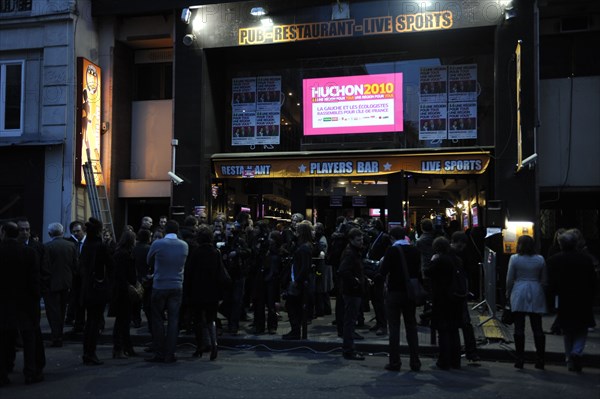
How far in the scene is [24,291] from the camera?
708 centimetres

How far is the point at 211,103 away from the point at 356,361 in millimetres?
8838

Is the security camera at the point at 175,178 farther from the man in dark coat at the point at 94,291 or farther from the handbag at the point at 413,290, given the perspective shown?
the handbag at the point at 413,290

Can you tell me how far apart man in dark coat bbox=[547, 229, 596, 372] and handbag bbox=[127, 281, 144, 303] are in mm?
5985

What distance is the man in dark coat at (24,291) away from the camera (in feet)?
22.9

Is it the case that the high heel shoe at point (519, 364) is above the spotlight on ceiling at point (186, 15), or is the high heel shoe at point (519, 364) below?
below

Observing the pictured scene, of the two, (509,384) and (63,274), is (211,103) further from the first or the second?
(509,384)

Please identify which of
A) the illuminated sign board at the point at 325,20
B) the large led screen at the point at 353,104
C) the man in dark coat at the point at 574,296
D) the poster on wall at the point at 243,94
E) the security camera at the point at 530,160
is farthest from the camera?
the poster on wall at the point at 243,94

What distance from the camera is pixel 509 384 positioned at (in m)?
7.01

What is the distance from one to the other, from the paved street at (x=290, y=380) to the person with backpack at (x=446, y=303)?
26 cm

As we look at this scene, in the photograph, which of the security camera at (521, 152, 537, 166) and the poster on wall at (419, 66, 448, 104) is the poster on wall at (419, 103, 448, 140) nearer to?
the poster on wall at (419, 66, 448, 104)

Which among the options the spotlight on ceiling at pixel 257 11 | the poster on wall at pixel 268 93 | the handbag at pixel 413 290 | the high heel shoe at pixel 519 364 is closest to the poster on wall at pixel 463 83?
the poster on wall at pixel 268 93

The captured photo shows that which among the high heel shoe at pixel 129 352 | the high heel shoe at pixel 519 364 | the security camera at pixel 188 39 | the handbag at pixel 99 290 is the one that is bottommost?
the high heel shoe at pixel 129 352

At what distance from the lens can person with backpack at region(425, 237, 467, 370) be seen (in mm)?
7781

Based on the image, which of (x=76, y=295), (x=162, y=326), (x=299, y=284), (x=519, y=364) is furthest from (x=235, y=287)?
(x=519, y=364)
